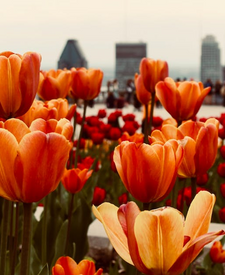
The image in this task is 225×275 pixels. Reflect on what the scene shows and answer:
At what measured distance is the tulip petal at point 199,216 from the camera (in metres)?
0.67

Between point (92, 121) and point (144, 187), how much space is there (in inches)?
133

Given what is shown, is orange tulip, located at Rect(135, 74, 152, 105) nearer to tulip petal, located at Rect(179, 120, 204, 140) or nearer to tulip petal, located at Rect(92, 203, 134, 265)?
tulip petal, located at Rect(179, 120, 204, 140)

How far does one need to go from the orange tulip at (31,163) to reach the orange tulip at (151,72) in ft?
4.56

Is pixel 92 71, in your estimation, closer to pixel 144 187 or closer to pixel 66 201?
pixel 66 201

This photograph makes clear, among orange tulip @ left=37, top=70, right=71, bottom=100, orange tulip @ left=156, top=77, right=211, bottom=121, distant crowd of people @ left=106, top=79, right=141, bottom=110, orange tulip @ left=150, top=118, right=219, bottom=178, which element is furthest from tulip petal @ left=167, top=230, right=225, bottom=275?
distant crowd of people @ left=106, top=79, right=141, bottom=110

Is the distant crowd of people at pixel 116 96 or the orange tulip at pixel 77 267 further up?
the orange tulip at pixel 77 267

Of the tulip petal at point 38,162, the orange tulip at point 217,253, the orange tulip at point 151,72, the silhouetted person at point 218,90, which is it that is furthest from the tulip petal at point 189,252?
the silhouetted person at point 218,90

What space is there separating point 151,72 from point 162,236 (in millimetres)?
1554

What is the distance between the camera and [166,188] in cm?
84

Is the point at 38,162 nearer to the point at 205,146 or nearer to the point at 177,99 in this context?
the point at 205,146

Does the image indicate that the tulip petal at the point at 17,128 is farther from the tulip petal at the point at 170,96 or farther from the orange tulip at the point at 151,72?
the orange tulip at the point at 151,72

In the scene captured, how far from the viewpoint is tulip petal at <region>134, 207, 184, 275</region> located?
0.63 meters

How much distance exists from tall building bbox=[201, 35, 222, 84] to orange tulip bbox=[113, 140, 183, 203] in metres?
132

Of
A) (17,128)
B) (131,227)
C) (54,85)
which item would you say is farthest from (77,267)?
(54,85)
